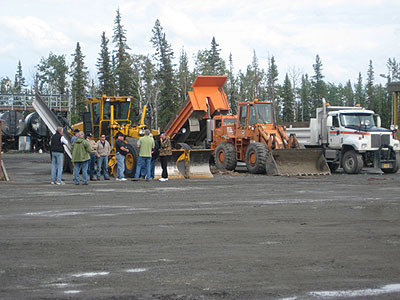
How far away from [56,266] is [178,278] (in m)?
1.61

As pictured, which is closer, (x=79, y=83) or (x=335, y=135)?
(x=335, y=135)

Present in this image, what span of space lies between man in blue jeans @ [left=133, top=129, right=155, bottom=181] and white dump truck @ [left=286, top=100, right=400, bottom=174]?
7956 millimetres

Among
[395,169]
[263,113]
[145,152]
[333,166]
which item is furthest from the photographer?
[333,166]

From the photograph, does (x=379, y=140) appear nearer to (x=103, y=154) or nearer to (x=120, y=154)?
(x=120, y=154)

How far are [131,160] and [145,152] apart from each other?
5.63ft

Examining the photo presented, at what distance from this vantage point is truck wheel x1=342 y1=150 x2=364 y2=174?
2234 cm

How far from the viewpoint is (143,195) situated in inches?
587

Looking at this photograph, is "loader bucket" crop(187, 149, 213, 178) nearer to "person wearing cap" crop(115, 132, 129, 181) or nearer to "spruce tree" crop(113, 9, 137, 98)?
"person wearing cap" crop(115, 132, 129, 181)

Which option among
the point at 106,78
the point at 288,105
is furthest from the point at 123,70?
the point at 288,105

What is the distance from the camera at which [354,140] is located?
2248 cm

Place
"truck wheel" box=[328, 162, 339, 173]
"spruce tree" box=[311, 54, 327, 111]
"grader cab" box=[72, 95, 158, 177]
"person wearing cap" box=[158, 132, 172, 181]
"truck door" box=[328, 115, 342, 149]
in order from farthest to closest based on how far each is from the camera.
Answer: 1. "spruce tree" box=[311, 54, 327, 111]
2. "truck wheel" box=[328, 162, 339, 173]
3. "truck door" box=[328, 115, 342, 149]
4. "grader cab" box=[72, 95, 158, 177]
5. "person wearing cap" box=[158, 132, 172, 181]

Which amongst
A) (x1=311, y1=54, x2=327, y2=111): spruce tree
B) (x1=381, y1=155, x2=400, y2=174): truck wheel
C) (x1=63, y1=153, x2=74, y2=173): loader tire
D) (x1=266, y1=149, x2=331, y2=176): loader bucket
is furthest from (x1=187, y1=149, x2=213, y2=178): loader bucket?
(x1=311, y1=54, x2=327, y2=111): spruce tree

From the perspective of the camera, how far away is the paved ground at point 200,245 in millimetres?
6098

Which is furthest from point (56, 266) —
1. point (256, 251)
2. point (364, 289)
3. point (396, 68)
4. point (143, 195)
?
point (396, 68)
